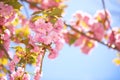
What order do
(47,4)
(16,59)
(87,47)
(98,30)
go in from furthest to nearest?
1. (87,47)
2. (47,4)
3. (98,30)
4. (16,59)

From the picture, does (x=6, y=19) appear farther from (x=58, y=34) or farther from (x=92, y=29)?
(x=92, y=29)

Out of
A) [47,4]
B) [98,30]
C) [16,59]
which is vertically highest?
[47,4]

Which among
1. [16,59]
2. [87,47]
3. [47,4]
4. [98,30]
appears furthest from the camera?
[87,47]

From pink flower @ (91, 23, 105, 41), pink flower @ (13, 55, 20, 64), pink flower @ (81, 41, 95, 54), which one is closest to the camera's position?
pink flower @ (13, 55, 20, 64)

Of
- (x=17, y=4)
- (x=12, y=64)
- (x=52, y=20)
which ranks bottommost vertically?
(x=12, y=64)

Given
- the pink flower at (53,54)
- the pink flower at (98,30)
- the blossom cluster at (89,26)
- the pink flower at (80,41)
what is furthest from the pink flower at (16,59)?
the pink flower at (80,41)

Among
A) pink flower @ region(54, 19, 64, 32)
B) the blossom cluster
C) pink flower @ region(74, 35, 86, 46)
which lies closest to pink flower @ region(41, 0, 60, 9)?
the blossom cluster

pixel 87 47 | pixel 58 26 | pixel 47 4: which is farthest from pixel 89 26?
pixel 58 26

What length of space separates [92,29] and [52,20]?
1932mm

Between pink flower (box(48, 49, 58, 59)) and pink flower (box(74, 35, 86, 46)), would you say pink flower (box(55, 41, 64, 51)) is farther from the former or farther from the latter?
pink flower (box(74, 35, 86, 46))

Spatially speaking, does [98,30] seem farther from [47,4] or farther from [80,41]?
[47,4]

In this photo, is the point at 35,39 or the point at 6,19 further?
the point at 6,19

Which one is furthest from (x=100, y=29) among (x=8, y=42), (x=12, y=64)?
(x=12, y=64)

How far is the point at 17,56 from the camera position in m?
1.26
